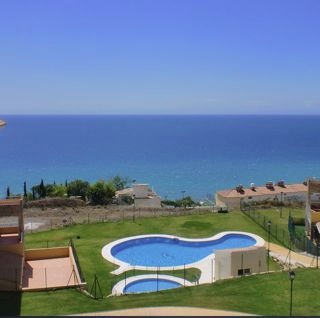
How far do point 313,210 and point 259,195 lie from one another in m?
14.0

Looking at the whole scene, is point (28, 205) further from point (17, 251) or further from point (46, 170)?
point (46, 170)

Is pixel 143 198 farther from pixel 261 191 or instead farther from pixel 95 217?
pixel 261 191

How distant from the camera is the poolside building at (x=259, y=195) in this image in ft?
134

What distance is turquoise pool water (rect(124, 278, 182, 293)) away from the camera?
21.1 metres

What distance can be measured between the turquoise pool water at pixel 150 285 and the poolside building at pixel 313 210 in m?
10.5

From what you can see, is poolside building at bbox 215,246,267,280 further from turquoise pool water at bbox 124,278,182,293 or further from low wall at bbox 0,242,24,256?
low wall at bbox 0,242,24,256

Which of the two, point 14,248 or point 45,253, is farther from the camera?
point 45,253

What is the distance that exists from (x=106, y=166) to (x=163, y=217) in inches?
3186

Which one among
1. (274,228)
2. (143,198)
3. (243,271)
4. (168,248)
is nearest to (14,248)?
(168,248)

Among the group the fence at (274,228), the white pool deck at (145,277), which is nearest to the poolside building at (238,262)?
the white pool deck at (145,277)

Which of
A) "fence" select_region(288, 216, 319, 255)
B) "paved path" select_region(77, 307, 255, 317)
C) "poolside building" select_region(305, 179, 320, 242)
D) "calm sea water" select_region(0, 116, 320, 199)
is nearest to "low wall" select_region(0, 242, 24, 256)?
"paved path" select_region(77, 307, 255, 317)

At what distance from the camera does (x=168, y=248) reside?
91.7 ft

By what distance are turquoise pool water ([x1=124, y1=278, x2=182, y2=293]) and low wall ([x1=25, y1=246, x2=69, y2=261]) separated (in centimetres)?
483

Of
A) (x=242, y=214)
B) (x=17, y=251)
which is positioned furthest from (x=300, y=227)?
(x=17, y=251)
